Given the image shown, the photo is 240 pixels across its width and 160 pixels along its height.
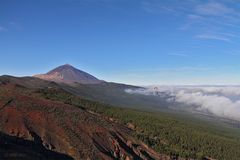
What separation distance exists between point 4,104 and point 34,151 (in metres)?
33.6

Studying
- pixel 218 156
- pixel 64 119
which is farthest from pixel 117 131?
pixel 218 156

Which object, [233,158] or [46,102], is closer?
[46,102]

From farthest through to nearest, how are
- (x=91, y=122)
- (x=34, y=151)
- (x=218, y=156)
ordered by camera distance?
(x=218, y=156) < (x=91, y=122) < (x=34, y=151)

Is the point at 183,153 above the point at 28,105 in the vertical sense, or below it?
below

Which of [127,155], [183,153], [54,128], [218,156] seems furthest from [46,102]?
[218,156]

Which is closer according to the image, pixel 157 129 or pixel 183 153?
pixel 183 153

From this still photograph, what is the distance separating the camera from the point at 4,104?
143750 millimetres

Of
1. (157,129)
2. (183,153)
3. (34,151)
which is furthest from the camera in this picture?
(157,129)

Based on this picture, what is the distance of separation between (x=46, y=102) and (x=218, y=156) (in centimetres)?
7154

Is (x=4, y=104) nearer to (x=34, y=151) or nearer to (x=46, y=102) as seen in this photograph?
(x=46, y=102)

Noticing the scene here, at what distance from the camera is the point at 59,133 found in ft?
445

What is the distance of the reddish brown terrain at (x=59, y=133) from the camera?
123 metres

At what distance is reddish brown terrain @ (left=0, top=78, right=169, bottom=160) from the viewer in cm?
12331

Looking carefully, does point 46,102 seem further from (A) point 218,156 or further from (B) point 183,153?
(A) point 218,156
